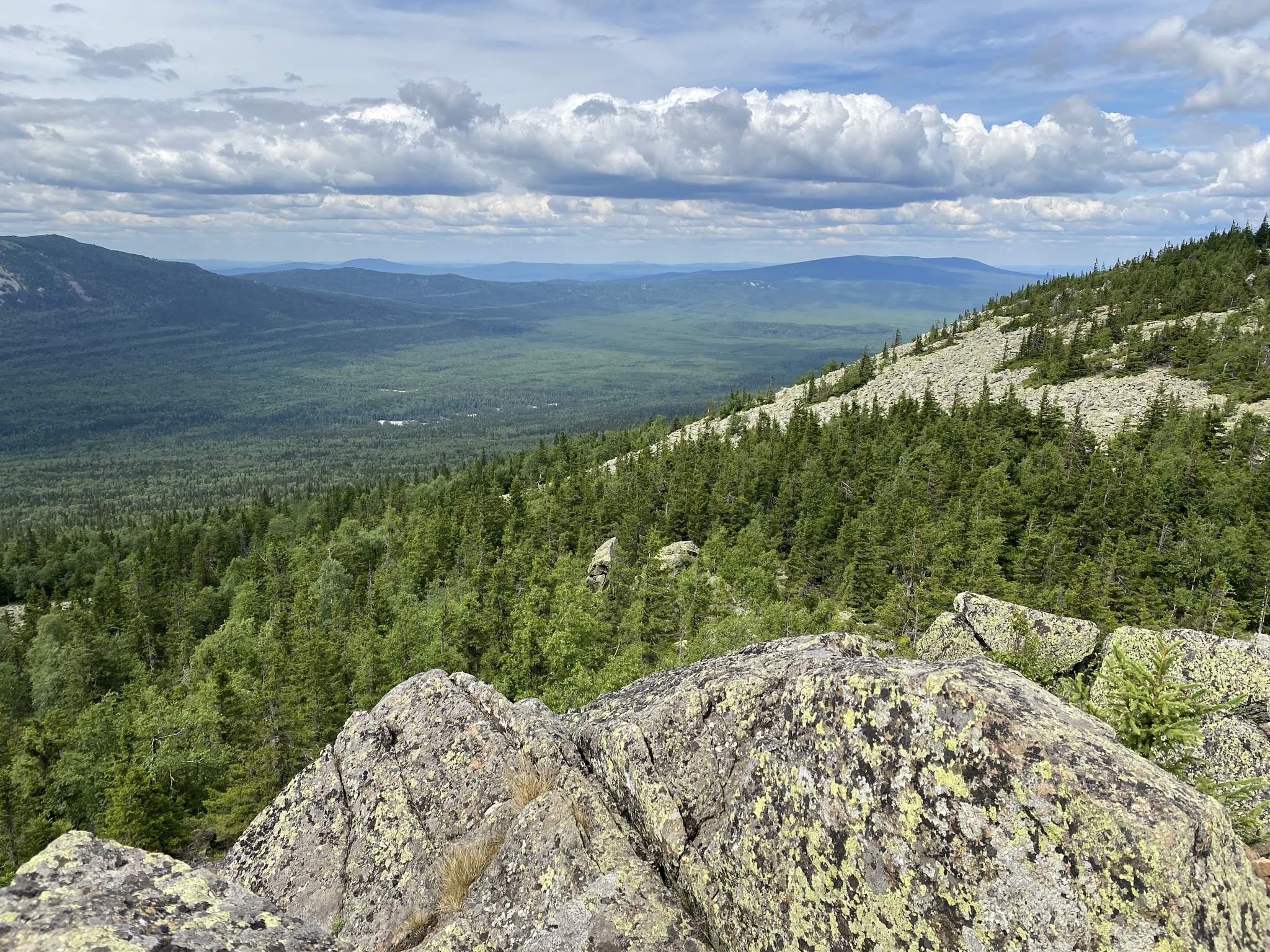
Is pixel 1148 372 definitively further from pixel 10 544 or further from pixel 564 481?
pixel 10 544

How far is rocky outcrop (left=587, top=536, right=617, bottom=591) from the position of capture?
A: 3317 inches

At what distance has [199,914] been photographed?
30.2 ft

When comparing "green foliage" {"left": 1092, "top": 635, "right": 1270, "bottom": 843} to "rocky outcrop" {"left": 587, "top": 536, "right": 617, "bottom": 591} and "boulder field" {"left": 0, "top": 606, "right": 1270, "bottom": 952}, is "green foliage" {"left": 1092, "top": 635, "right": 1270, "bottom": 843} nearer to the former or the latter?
"boulder field" {"left": 0, "top": 606, "right": 1270, "bottom": 952}

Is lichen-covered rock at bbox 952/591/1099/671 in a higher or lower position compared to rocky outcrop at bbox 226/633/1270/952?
lower

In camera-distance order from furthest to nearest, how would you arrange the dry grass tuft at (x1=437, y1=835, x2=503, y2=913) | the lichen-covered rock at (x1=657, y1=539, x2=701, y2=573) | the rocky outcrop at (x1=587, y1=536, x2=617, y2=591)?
the rocky outcrop at (x1=587, y1=536, x2=617, y2=591) < the lichen-covered rock at (x1=657, y1=539, x2=701, y2=573) < the dry grass tuft at (x1=437, y1=835, x2=503, y2=913)

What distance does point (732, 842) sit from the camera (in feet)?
36.4

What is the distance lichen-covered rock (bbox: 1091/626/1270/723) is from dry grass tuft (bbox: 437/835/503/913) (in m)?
20.2

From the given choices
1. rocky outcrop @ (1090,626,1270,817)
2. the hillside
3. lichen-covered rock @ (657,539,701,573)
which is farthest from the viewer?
the hillside

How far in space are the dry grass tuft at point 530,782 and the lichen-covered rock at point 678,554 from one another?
6351 cm

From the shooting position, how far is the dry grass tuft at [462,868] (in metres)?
12.5

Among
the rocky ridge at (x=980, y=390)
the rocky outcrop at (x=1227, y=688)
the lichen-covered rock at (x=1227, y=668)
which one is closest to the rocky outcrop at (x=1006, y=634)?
the rocky outcrop at (x=1227, y=688)

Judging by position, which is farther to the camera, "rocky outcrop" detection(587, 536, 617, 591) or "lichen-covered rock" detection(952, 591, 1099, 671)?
"rocky outcrop" detection(587, 536, 617, 591)

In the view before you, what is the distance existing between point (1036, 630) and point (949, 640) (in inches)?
180

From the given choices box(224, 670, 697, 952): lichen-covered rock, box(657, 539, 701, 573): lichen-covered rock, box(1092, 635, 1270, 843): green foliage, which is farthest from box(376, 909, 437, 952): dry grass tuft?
box(657, 539, 701, 573): lichen-covered rock
